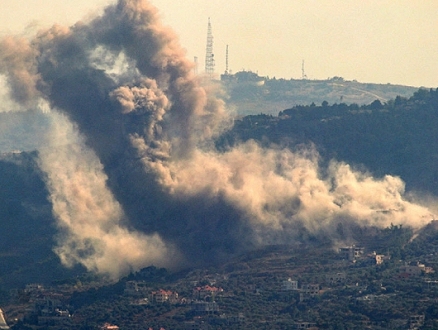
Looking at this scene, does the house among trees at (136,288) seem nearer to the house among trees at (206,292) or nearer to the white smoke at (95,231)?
the house among trees at (206,292)

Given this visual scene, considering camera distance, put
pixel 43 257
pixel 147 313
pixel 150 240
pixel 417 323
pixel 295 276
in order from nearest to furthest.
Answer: pixel 417 323, pixel 147 313, pixel 295 276, pixel 150 240, pixel 43 257

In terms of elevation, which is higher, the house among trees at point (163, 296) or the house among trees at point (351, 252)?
the house among trees at point (351, 252)

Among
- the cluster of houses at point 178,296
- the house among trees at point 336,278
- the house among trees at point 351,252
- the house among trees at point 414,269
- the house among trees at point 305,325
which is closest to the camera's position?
the house among trees at point 305,325

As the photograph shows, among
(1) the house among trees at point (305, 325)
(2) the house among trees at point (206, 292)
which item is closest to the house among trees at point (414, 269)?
(2) the house among trees at point (206, 292)

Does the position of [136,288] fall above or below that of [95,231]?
below

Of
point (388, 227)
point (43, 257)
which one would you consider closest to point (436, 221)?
point (388, 227)

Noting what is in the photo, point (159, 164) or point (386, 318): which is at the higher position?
point (159, 164)

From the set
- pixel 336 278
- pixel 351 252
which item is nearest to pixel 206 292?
pixel 336 278

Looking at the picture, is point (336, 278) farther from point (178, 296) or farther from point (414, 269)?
point (178, 296)

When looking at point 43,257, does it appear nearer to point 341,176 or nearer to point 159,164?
point 159,164

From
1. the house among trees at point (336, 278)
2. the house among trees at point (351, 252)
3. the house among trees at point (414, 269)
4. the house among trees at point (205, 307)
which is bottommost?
the house among trees at point (205, 307)

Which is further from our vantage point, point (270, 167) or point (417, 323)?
point (270, 167)
